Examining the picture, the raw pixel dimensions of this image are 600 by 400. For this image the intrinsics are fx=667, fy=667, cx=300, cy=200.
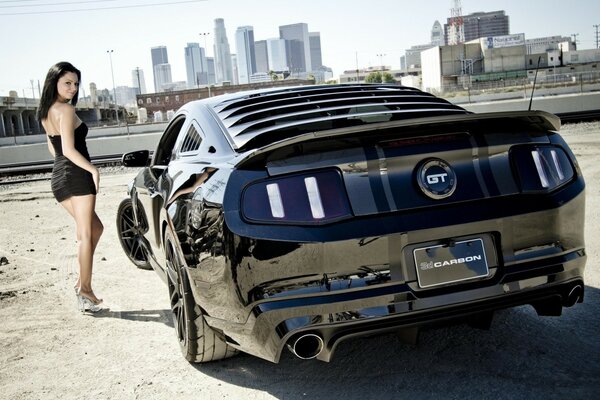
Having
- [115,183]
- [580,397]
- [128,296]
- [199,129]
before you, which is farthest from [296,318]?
[115,183]

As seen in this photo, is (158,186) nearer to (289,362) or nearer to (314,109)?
(314,109)

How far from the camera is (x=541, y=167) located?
3217 millimetres

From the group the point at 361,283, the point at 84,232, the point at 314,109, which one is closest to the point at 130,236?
the point at 84,232

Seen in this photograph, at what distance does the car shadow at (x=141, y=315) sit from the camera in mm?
4965

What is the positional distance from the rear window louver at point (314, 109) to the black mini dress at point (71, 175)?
172cm

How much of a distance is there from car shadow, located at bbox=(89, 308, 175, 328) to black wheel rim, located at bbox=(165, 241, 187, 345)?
81 cm

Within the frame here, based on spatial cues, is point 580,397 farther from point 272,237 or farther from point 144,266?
point 144,266

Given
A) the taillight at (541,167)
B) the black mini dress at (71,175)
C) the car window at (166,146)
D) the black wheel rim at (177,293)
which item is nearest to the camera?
the taillight at (541,167)

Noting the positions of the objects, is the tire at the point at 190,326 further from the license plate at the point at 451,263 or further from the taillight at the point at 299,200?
the license plate at the point at 451,263

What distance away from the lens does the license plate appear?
9.61 ft

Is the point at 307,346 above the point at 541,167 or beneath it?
beneath

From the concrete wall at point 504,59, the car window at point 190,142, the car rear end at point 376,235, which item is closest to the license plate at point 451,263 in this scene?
the car rear end at point 376,235

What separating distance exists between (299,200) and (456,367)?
133 cm

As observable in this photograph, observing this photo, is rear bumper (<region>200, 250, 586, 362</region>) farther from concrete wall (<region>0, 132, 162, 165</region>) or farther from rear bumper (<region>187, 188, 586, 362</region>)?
concrete wall (<region>0, 132, 162, 165</region>)
